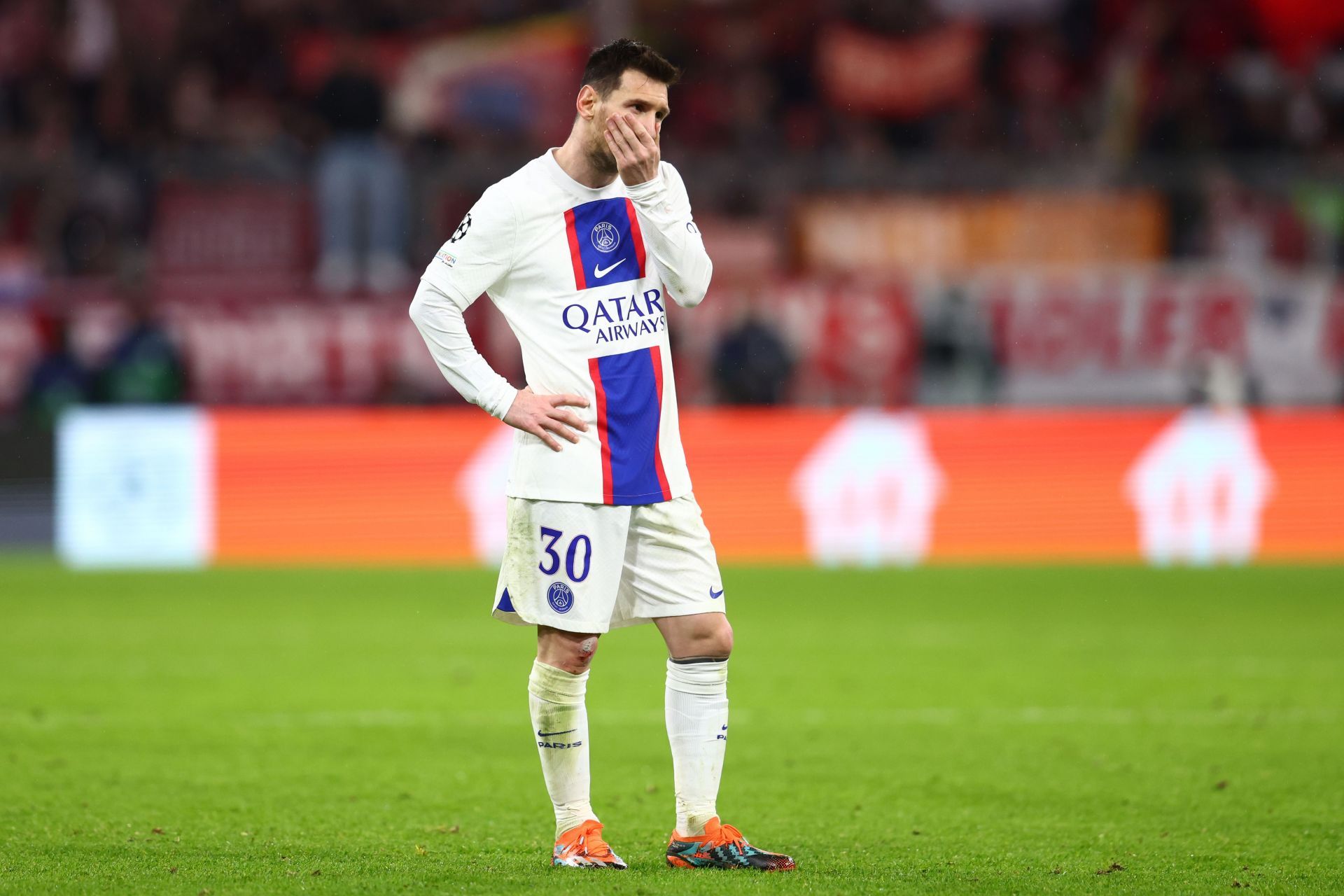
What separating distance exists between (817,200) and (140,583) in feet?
21.8

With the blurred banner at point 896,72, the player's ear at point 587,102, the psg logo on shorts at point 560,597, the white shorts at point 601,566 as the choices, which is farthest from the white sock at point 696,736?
the blurred banner at point 896,72

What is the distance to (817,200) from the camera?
1538cm

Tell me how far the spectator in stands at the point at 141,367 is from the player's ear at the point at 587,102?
10.1m

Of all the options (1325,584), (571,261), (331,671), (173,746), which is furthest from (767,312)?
(571,261)

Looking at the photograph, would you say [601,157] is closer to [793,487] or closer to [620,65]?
[620,65]

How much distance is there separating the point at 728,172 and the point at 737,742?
9.39 metres

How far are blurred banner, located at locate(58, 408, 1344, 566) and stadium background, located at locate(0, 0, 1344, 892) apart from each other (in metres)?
0.03

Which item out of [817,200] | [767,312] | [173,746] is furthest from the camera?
[817,200]

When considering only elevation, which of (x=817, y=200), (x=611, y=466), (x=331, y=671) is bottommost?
(x=331, y=671)

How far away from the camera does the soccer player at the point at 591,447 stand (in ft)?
14.8

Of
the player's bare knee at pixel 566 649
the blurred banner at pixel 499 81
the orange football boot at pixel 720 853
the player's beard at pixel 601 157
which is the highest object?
the blurred banner at pixel 499 81

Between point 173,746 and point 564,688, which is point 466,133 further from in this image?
point 564,688

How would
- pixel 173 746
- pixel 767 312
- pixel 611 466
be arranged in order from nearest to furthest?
pixel 611 466
pixel 173 746
pixel 767 312

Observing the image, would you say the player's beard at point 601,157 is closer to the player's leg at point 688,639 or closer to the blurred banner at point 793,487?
the player's leg at point 688,639
